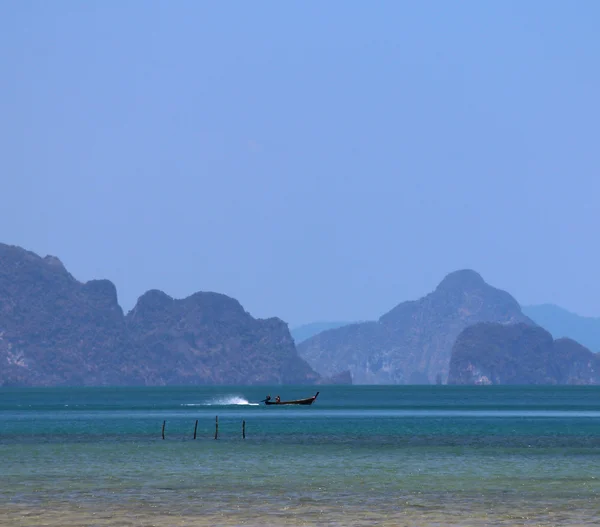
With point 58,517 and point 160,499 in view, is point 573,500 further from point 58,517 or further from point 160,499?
point 58,517

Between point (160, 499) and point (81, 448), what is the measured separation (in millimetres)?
45545

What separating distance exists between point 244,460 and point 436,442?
97.9 feet

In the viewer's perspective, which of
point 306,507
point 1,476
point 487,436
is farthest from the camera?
point 487,436

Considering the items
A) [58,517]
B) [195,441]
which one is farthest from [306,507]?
[195,441]

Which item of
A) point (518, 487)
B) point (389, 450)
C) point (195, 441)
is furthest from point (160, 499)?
point (195, 441)

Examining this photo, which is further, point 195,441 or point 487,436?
point 487,436

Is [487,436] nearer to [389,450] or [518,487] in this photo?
[389,450]

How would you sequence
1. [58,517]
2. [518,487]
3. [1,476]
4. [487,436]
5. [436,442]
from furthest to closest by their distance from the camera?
[487,436] → [436,442] → [1,476] → [518,487] → [58,517]

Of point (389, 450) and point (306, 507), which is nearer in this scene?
point (306, 507)

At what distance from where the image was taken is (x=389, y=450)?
10062 cm

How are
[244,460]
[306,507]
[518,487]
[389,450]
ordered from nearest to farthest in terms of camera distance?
[306,507] → [518,487] → [244,460] → [389,450]

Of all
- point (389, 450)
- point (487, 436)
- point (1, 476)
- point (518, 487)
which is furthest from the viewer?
point (487, 436)

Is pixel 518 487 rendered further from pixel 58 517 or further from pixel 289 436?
pixel 289 436

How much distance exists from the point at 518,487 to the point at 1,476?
30395 mm
